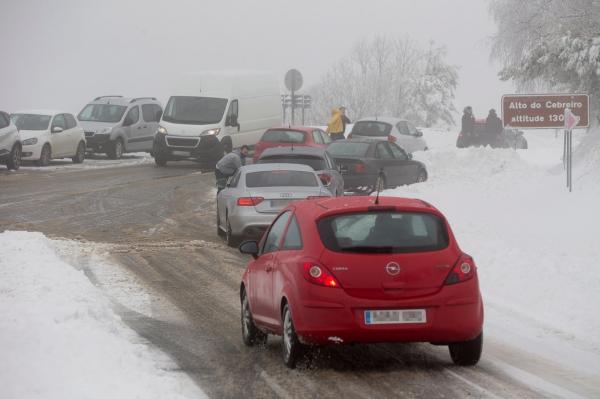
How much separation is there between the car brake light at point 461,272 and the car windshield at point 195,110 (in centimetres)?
2762

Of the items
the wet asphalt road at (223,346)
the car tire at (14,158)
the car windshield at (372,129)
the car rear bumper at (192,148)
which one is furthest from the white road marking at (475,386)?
the car windshield at (372,129)

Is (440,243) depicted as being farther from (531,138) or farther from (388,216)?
(531,138)

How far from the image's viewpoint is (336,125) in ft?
125

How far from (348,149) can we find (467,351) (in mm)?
18733

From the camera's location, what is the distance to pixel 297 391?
26.3ft

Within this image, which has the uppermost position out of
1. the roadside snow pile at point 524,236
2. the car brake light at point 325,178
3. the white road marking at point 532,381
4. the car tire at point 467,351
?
the car brake light at point 325,178

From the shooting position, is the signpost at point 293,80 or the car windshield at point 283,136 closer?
the car windshield at point 283,136

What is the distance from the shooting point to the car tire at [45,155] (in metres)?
36.8

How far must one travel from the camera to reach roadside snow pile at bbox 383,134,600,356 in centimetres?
1171

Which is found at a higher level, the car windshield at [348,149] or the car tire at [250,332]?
the car windshield at [348,149]

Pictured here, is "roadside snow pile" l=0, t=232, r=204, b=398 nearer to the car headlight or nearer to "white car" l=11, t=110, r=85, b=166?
the car headlight

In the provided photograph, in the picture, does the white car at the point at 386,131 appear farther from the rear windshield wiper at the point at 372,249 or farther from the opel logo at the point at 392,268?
the opel logo at the point at 392,268

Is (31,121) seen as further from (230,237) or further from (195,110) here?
(230,237)

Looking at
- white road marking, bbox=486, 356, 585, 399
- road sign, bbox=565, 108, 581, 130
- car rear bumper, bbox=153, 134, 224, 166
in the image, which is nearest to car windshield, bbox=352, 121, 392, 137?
car rear bumper, bbox=153, 134, 224, 166
